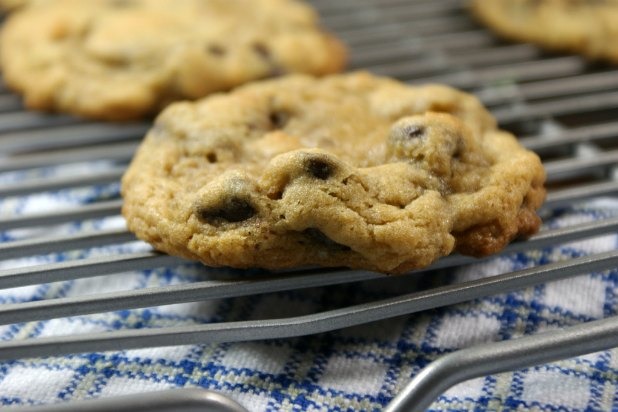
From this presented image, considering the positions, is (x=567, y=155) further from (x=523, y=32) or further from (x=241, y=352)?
(x=241, y=352)

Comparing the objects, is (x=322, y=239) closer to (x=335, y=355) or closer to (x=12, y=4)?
(x=335, y=355)

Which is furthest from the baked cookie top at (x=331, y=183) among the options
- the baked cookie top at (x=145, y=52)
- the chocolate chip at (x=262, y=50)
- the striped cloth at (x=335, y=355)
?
the chocolate chip at (x=262, y=50)

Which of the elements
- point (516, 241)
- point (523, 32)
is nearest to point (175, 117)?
point (516, 241)

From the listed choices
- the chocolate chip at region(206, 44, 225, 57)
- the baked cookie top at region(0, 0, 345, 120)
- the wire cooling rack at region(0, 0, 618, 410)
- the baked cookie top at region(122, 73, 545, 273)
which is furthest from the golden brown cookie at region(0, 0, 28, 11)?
the baked cookie top at region(122, 73, 545, 273)

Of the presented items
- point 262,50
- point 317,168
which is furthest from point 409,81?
point 317,168

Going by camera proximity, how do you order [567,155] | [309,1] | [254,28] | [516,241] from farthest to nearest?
[309,1]
[254,28]
[567,155]
[516,241]

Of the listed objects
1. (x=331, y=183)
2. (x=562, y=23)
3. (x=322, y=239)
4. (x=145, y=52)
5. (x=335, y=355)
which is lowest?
(x=335, y=355)
